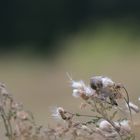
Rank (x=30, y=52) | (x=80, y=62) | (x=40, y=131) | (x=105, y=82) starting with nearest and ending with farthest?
1. (x=105, y=82)
2. (x=40, y=131)
3. (x=80, y=62)
4. (x=30, y=52)

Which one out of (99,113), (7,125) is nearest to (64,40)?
(7,125)

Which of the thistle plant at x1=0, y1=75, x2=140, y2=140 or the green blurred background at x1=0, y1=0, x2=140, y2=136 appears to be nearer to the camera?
the thistle plant at x1=0, y1=75, x2=140, y2=140

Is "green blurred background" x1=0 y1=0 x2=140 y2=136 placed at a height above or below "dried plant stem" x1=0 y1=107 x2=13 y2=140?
above

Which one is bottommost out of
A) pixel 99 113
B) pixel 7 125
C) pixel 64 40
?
pixel 99 113

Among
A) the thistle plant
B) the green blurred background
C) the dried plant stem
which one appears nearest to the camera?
the thistle plant

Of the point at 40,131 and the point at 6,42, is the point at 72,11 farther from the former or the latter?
the point at 40,131

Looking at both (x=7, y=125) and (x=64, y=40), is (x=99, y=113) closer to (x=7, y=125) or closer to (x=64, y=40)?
(x=7, y=125)

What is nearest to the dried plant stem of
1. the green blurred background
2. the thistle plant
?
the thistle plant

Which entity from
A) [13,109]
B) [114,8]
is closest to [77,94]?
[13,109]

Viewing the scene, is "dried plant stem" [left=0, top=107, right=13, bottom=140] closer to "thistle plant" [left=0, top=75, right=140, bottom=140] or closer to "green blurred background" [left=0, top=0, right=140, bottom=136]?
"thistle plant" [left=0, top=75, right=140, bottom=140]
